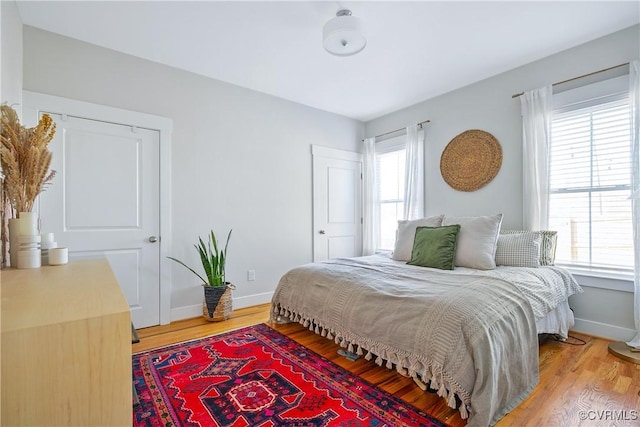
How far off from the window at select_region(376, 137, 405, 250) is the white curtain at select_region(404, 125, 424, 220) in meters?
0.22

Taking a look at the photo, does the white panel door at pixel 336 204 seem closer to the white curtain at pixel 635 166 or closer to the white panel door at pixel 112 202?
the white panel door at pixel 112 202

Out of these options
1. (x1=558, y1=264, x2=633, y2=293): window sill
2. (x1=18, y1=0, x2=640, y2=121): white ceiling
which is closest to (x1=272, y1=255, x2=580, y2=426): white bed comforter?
(x1=558, y1=264, x2=633, y2=293): window sill

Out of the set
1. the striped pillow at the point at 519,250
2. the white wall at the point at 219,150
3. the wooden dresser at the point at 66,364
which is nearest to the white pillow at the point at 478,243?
the striped pillow at the point at 519,250

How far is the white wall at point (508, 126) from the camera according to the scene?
8.22 ft

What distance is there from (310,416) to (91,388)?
1180mm

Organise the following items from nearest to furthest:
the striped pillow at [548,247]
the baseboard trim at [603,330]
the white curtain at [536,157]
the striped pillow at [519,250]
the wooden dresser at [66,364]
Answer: the wooden dresser at [66,364] → the baseboard trim at [603,330] → the striped pillow at [519,250] → the striped pillow at [548,247] → the white curtain at [536,157]

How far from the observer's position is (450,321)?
1554 millimetres

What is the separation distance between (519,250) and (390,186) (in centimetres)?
207

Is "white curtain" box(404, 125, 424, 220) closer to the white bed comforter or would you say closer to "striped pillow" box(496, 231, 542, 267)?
"striped pillow" box(496, 231, 542, 267)

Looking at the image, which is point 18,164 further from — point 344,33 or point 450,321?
point 450,321

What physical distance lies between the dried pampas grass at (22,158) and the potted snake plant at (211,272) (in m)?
1.58

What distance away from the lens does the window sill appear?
2.44 meters

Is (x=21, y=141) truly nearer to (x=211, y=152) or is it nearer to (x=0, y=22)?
(x=0, y=22)

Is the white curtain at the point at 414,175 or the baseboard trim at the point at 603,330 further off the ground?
the white curtain at the point at 414,175
